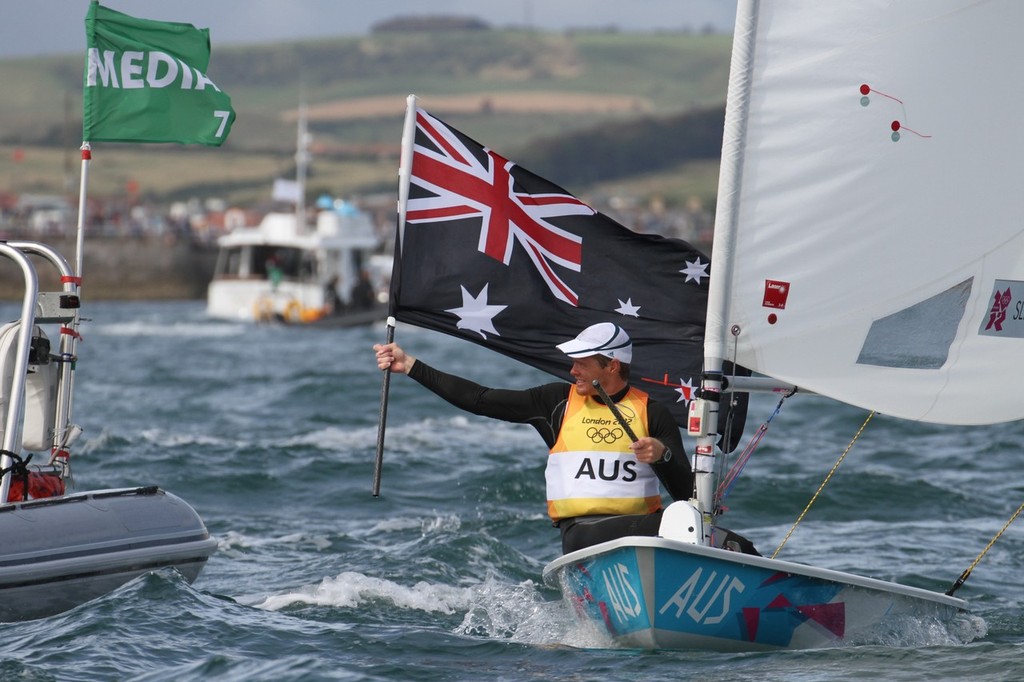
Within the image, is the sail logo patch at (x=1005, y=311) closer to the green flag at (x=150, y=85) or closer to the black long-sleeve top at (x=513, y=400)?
the black long-sleeve top at (x=513, y=400)

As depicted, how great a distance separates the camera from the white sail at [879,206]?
25.3ft

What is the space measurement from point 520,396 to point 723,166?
158cm

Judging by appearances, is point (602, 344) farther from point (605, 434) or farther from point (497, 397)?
point (497, 397)

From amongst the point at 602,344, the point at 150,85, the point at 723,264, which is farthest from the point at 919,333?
the point at 150,85

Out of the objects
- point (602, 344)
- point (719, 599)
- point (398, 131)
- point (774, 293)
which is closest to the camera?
point (719, 599)

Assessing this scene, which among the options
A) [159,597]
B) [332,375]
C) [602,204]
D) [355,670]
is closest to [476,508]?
[159,597]

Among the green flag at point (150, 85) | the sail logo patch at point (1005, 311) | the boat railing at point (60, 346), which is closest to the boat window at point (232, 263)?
the green flag at point (150, 85)

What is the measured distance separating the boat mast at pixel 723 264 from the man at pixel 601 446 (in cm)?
23

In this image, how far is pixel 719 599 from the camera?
743cm

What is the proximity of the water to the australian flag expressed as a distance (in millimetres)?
1492

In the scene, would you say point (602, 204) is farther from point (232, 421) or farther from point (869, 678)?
point (869, 678)

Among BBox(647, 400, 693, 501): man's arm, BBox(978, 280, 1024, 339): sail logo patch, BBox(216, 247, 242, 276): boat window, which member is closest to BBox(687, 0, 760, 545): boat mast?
BBox(647, 400, 693, 501): man's arm

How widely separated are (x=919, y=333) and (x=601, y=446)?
167cm

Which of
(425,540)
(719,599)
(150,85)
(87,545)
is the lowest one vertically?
(425,540)
